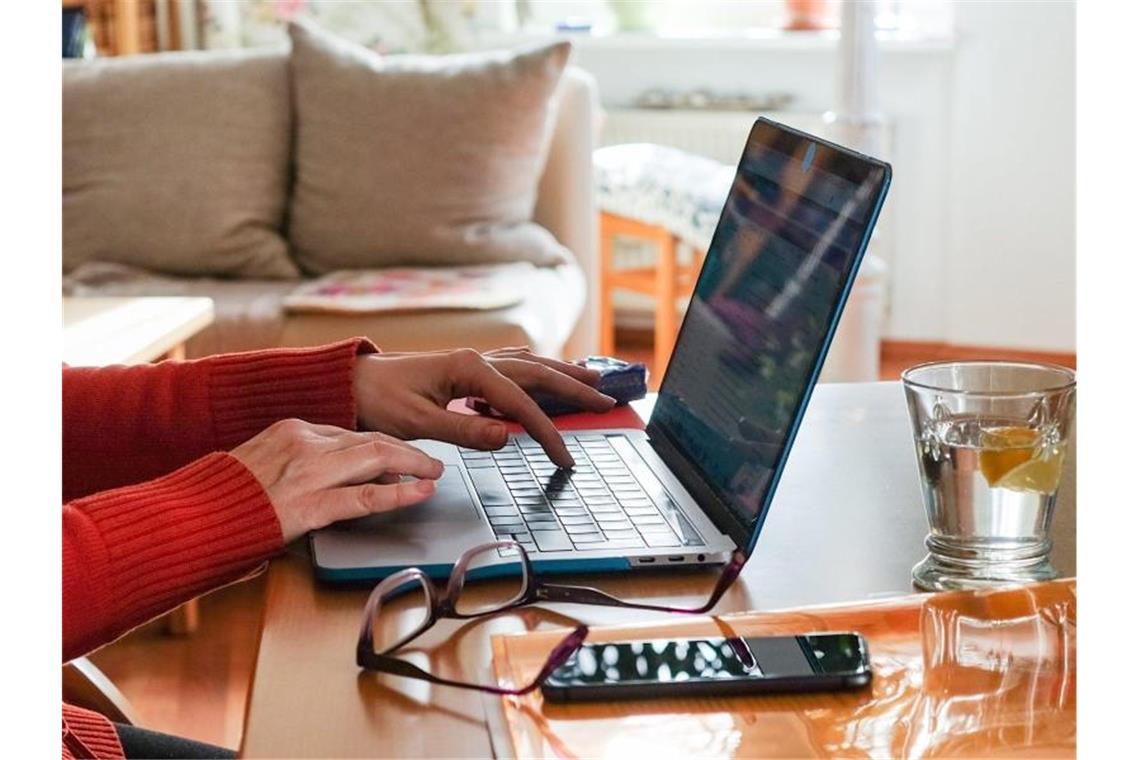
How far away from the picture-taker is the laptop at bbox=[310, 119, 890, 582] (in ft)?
2.80

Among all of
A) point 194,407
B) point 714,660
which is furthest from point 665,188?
point 714,660

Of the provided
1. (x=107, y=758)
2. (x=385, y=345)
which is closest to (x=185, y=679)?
(x=385, y=345)

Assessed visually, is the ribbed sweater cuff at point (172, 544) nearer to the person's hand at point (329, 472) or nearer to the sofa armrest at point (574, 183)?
the person's hand at point (329, 472)

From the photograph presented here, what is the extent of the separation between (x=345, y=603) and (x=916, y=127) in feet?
12.0

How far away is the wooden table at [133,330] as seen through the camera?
85.7 inches

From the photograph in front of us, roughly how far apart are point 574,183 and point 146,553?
2.44 metres

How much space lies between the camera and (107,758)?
0.98 m

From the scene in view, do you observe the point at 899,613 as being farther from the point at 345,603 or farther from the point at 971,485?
the point at 345,603

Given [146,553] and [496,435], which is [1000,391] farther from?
[146,553]

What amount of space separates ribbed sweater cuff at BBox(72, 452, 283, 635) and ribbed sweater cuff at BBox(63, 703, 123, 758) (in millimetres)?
107

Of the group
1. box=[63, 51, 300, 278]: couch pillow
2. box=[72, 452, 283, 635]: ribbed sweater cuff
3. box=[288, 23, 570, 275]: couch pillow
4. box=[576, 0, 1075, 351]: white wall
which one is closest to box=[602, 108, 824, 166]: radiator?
box=[576, 0, 1075, 351]: white wall

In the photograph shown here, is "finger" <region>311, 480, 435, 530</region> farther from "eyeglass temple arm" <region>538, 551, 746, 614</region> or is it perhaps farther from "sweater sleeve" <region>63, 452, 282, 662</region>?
"eyeglass temple arm" <region>538, 551, 746, 614</region>
